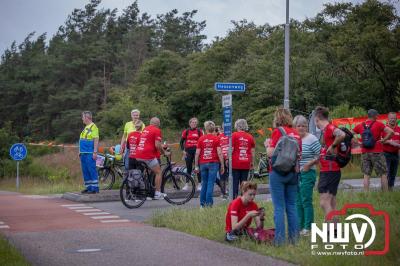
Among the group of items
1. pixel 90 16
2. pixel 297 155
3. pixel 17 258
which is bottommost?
pixel 17 258

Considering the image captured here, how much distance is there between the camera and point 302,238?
993 centimetres

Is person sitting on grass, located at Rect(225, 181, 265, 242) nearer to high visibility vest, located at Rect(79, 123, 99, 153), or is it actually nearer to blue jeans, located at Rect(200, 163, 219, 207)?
blue jeans, located at Rect(200, 163, 219, 207)

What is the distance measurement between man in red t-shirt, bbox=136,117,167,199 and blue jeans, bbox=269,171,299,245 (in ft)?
21.6

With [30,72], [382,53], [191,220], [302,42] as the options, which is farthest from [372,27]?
[30,72]

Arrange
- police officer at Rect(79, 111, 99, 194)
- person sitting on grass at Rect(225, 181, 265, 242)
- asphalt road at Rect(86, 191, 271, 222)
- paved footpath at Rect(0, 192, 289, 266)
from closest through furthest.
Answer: paved footpath at Rect(0, 192, 289, 266)
person sitting on grass at Rect(225, 181, 265, 242)
asphalt road at Rect(86, 191, 271, 222)
police officer at Rect(79, 111, 99, 194)

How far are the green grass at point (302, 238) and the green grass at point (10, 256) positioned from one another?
114 inches

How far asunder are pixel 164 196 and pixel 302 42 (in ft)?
106

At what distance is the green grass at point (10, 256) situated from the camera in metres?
8.63

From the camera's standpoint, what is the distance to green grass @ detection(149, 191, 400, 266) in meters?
8.20

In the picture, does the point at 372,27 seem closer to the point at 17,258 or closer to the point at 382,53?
the point at 382,53

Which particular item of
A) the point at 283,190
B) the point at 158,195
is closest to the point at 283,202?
the point at 283,190

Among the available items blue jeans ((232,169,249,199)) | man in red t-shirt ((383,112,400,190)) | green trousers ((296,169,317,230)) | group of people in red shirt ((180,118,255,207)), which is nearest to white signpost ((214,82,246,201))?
group of people in red shirt ((180,118,255,207))

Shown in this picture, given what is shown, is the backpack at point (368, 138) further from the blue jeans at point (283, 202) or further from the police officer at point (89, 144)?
the police officer at point (89, 144)

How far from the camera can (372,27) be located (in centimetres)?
4462
